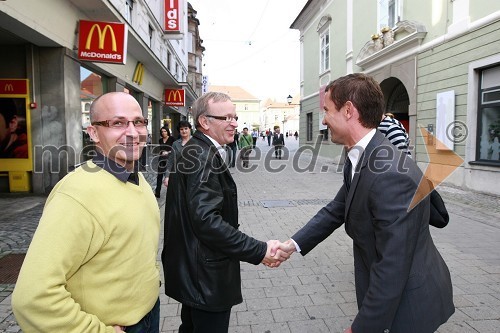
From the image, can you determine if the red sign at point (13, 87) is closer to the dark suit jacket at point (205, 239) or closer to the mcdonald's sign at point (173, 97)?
the dark suit jacket at point (205, 239)

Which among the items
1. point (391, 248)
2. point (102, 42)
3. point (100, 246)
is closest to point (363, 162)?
point (391, 248)

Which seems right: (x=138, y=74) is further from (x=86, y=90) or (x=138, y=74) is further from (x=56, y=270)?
(x=56, y=270)

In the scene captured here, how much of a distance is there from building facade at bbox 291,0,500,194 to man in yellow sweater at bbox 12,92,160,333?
18.7ft

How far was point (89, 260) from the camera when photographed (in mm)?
Answer: 1347

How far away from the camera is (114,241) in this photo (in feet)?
4.57

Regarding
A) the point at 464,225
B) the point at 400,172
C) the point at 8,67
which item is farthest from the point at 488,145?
the point at 8,67

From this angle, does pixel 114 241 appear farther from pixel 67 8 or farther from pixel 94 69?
pixel 94 69

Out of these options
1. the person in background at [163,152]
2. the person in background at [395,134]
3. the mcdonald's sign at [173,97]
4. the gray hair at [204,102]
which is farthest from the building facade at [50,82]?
the mcdonald's sign at [173,97]

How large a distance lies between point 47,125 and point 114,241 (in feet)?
28.0

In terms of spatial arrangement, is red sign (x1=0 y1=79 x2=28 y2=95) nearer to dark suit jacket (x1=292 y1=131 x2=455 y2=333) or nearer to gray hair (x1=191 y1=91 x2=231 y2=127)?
gray hair (x1=191 y1=91 x2=231 y2=127)

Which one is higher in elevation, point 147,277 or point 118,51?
point 118,51

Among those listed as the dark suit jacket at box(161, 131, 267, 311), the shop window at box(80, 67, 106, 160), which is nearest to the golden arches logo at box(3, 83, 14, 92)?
the shop window at box(80, 67, 106, 160)

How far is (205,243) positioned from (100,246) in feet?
2.15

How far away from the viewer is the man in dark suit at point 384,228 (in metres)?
1.42
